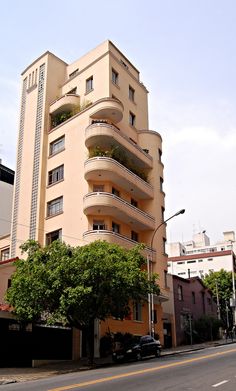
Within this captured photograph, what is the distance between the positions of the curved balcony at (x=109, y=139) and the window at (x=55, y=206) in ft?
16.3

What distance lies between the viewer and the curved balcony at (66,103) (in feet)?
131

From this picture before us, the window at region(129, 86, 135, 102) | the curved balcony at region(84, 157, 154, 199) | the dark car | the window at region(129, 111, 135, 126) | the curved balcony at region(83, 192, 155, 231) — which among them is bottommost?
the dark car

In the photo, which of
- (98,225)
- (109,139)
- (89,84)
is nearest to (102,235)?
(98,225)

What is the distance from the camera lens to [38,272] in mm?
23609

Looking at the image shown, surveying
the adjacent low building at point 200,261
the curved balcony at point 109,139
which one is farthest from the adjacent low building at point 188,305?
the adjacent low building at point 200,261

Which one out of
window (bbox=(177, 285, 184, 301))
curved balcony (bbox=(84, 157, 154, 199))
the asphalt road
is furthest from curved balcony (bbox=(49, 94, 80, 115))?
the asphalt road

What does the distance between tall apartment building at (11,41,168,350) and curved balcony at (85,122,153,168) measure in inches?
3.2

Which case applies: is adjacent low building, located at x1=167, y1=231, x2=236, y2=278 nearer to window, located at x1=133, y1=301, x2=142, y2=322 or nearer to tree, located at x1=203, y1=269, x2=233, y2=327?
tree, located at x1=203, y1=269, x2=233, y2=327

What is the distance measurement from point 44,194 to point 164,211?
11217 mm

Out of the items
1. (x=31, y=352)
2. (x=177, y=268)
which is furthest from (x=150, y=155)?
(x=177, y=268)

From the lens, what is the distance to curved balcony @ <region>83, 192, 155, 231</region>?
34.0m

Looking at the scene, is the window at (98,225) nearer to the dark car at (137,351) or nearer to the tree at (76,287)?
the dark car at (137,351)

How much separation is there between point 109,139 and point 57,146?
5.86 m

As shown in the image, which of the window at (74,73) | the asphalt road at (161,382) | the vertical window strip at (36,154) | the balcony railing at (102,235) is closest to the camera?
the asphalt road at (161,382)
